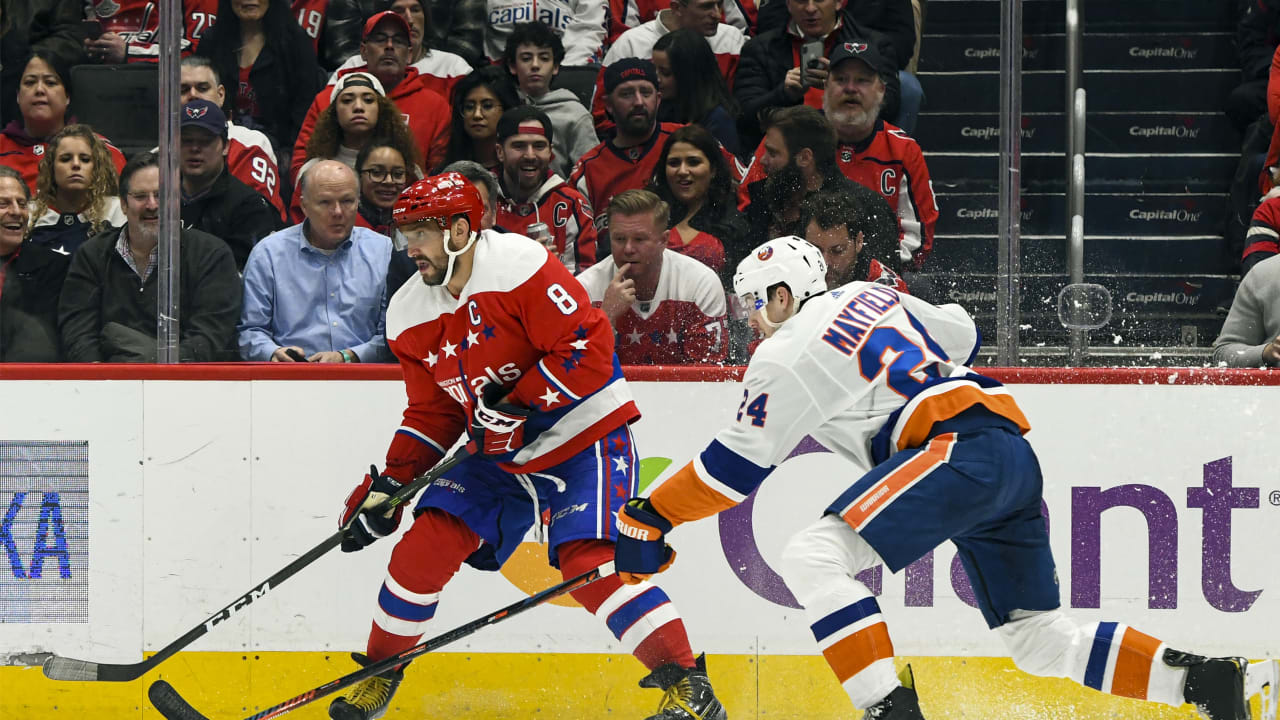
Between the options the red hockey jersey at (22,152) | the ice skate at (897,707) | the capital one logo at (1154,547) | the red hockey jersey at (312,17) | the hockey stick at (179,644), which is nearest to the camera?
the ice skate at (897,707)

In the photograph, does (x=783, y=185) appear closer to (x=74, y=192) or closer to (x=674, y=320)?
(x=674, y=320)

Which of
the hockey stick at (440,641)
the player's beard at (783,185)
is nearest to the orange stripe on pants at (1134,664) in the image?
the hockey stick at (440,641)

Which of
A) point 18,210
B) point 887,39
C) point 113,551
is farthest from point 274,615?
point 887,39

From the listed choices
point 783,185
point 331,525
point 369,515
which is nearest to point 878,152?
point 783,185

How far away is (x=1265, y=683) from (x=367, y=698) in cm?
198

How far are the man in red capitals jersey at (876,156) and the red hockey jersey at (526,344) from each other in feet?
2.30

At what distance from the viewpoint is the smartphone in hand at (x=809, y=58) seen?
4203mm

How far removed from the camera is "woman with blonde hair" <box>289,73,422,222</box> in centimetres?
425

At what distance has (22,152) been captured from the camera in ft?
13.8

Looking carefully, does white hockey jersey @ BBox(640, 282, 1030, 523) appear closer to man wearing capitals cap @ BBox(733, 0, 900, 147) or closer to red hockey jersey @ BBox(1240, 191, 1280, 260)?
man wearing capitals cap @ BBox(733, 0, 900, 147)

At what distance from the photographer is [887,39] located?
4270 mm

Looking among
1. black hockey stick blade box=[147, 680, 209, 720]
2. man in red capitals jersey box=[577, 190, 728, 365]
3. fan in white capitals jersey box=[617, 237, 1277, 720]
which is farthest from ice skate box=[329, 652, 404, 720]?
man in red capitals jersey box=[577, 190, 728, 365]

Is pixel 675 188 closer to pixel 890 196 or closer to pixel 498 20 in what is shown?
pixel 890 196

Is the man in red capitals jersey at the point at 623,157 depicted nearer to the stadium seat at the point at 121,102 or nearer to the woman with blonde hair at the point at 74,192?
the stadium seat at the point at 121,102
